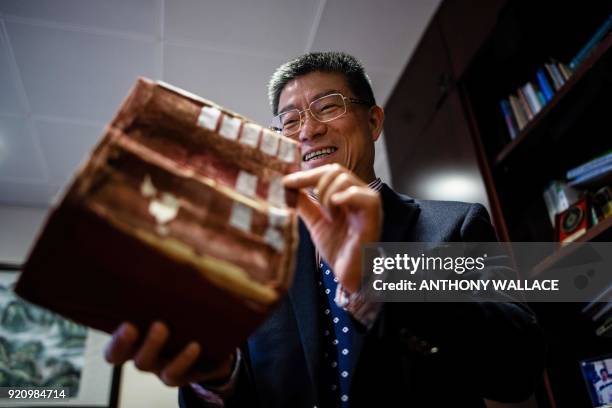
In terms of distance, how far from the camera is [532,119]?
1629mm

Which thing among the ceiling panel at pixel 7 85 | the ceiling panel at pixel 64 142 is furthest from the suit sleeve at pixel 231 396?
the ceiling panel at pixel 64 142

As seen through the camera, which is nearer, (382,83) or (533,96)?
(533,96)

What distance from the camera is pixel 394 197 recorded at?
3.58 feet

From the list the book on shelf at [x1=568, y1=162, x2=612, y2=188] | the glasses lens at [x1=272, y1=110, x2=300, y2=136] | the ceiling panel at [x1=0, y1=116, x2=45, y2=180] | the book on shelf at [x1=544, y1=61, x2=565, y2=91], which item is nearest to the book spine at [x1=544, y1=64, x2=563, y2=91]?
the book on shelf at [x1=544, y1=61, x2=565, y2=91]

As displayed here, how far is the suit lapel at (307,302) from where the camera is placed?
33.3 inches

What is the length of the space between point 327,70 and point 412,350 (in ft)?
3.00

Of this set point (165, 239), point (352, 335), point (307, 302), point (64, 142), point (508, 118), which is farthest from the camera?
point (64, 142)

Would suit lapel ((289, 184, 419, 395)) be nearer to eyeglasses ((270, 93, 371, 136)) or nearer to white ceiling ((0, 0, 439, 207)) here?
eyeglasses ((270, 93, 371, 136))

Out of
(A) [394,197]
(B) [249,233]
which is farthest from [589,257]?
(B) [249,233]

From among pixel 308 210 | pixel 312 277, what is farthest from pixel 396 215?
pixel 308 210

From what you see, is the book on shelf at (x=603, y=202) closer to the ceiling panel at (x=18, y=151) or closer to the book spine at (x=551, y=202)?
the book spine at (x=551, y=202)

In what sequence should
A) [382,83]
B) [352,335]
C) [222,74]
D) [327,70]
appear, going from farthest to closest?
[382,83], [222,74], [327,70], [352,335]

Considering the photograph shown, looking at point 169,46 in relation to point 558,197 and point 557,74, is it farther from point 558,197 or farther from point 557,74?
point 558,197

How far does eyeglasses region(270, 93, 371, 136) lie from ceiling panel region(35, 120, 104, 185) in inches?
81.7
